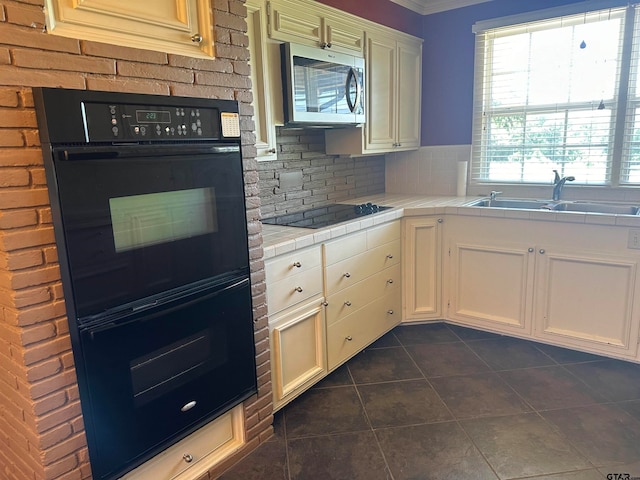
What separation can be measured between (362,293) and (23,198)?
6.34 ft

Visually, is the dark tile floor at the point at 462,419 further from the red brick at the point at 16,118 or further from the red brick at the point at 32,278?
the red brick at the point at 16,118

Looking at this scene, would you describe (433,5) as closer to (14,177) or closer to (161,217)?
(161,217)

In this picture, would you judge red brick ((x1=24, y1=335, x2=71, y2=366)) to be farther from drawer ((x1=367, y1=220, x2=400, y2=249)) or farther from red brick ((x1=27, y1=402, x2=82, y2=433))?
drawer ((x1=367, y1=220, x2=400, y2=249))

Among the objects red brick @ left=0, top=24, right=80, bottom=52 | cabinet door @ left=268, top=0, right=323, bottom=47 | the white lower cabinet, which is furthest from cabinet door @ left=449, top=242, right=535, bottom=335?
red brick @ left=0, top=24, right=80, bottom=52

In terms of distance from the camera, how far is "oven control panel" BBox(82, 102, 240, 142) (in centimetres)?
127

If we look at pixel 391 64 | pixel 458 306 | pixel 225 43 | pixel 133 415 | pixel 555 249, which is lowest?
pixel 458 306

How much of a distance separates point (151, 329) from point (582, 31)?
3334mm

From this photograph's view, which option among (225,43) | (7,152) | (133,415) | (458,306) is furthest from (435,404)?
(7,152)

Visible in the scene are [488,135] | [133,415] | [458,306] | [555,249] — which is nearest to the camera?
[133,415]

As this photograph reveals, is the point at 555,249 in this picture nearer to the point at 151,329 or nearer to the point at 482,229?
the point at 482,229

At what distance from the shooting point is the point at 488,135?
140 inches

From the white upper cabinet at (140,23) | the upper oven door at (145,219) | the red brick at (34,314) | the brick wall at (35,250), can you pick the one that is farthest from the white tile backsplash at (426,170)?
the red brick at (34,314)

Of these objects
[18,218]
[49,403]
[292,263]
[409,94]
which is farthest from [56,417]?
[409,94]

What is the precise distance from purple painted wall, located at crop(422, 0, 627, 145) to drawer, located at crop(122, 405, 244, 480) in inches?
109
